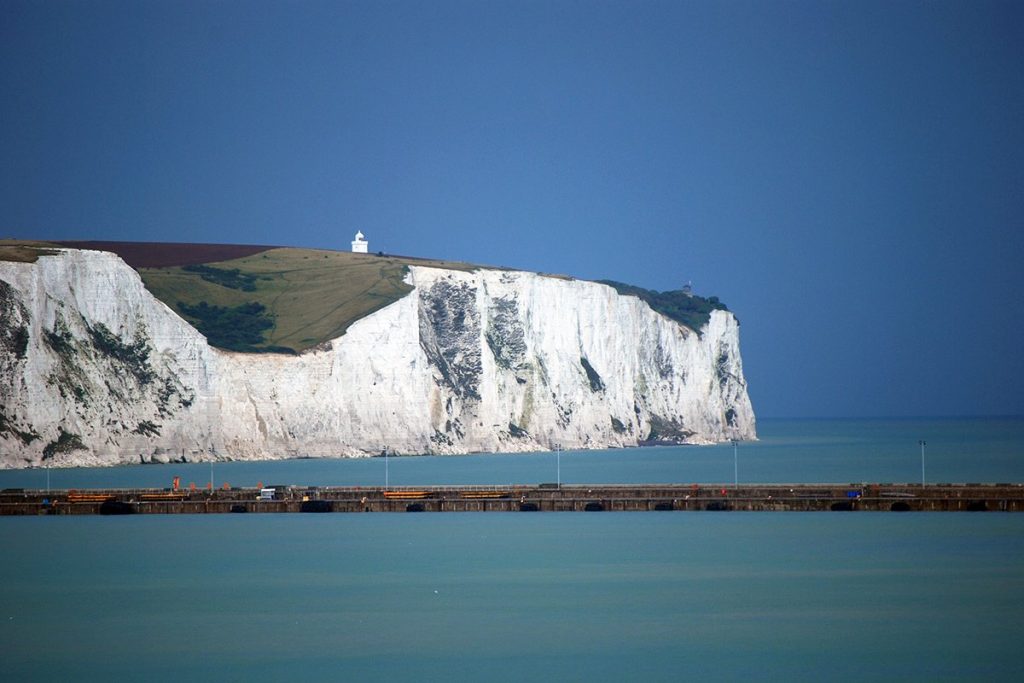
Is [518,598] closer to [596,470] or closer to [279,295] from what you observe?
[596,470]

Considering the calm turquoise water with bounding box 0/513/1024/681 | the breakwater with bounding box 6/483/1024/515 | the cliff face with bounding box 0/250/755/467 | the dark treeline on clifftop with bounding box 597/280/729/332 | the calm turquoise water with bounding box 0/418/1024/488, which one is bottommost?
the calm turquoise water with bounding box 0/513/1024/681

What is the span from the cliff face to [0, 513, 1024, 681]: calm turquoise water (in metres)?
23.5

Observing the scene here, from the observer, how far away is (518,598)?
38.8m

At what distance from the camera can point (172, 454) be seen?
83.6 metres

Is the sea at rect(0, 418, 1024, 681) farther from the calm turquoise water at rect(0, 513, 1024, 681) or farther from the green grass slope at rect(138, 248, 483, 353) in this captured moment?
the green grass slope at rect(138, 248, 483, 353)

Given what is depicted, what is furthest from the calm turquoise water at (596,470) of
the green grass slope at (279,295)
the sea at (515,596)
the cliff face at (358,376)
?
the sea at (515,596)

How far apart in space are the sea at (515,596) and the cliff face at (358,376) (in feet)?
75.3

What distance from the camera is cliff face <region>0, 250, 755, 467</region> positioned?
7800 cm

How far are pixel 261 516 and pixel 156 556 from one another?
12.0 metres

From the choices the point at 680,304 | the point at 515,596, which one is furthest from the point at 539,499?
the point at 680,304

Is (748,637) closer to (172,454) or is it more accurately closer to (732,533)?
(732,533)

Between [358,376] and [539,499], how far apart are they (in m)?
35.7

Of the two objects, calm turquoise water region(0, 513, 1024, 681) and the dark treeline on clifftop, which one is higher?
the dark treeline on clifftop

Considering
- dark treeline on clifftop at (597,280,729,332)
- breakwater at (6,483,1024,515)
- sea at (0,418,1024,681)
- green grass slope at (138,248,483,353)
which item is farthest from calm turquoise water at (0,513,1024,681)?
dark treeline on clifftop at (597,280,729,332)
